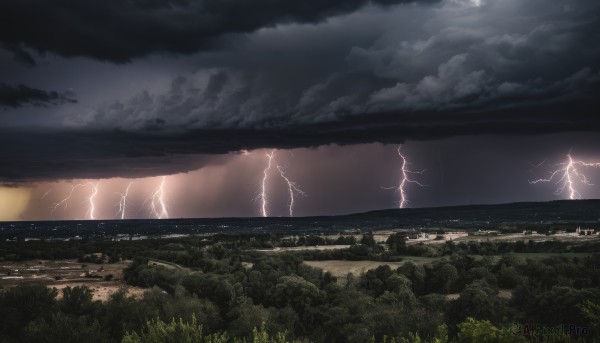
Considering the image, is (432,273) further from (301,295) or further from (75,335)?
(75,335)

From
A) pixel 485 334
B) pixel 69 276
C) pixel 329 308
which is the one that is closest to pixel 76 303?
pixel 329 308

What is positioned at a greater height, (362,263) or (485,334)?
(485,334)

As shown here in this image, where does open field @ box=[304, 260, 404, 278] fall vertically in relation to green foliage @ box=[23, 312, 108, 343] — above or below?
below

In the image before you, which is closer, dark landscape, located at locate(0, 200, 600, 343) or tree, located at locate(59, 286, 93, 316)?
dark landscape, located at locate(0, 200, 600, 343)

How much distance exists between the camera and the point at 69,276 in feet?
269

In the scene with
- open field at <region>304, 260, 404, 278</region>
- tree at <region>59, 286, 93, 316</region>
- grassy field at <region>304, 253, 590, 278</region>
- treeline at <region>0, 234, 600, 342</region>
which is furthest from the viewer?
open field at <region>304, 260, 404, 278</region>

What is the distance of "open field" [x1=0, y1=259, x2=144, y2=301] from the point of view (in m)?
69.1

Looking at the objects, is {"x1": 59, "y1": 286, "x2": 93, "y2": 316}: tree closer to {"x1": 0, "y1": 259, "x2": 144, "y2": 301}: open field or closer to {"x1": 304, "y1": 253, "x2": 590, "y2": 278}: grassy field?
{"x1": 0, "y1": 259, "x2": 144, "y2": 301}: open field

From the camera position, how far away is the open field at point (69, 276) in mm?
69069

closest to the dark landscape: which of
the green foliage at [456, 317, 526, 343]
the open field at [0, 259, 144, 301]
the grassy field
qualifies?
the green foliage at [456, 317, 526, 343]

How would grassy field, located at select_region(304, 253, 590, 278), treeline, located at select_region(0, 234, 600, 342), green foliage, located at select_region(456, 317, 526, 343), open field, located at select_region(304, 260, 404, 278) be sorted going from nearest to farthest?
green foliage, located at select_region(456, 317, 526, 343) → treeline, located at select_region(0, 234, 600, 342) → grassy field, located at select_region(304, 253, 590, 278) → open field, located at select_region(304, 260, 404, 278)

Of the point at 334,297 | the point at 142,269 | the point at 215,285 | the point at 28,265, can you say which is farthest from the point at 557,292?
the point at 28,265

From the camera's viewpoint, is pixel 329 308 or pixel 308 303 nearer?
pixel 329 308

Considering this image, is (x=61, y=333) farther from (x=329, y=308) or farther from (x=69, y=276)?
(x=69, y=276)
